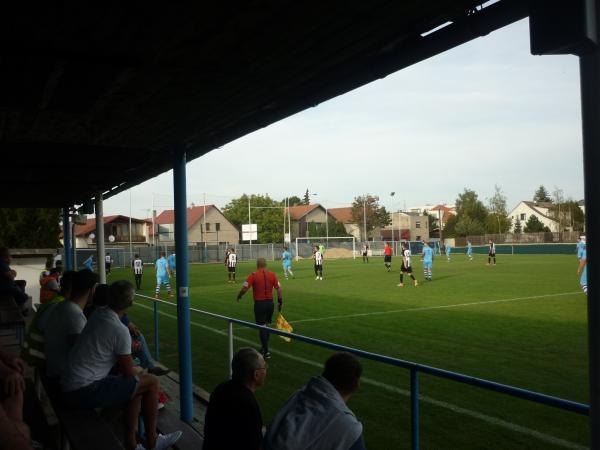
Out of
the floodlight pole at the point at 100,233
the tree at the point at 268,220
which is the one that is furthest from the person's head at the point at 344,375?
the tree at the point at 268,220

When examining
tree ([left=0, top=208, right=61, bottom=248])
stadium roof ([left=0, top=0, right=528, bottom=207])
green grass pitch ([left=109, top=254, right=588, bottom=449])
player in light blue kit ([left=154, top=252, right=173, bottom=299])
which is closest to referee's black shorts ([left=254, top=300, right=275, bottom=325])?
green grass pitch ([left=109, top=254, right=588, bottom=449])

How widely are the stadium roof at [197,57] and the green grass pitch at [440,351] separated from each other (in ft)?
11.7

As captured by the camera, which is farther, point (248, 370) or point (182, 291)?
point (182, 291)

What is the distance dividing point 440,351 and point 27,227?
22.5 m

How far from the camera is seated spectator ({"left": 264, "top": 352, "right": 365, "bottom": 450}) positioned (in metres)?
2.62

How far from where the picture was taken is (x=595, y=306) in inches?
84.1

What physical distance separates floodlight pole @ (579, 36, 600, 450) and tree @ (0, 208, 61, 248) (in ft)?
89.4

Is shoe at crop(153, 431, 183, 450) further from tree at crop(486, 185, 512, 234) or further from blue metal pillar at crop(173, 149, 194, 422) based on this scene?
tree at crop(486, 185, 512, 234)

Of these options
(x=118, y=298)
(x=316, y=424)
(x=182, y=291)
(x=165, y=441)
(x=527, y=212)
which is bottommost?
(x=165, y=441)

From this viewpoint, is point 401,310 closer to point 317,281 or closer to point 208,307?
point 208,307

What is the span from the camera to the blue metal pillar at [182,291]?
6.43 meters

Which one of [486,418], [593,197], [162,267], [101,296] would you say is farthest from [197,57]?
[162,267]

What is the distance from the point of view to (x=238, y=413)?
3.03 metres

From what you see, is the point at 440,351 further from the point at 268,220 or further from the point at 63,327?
the point at 268,220
